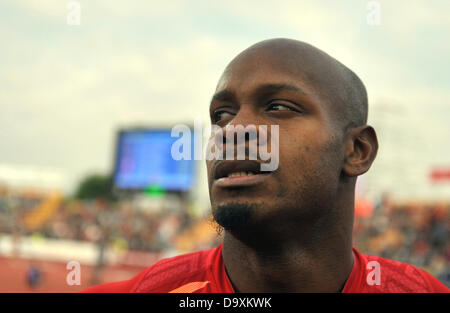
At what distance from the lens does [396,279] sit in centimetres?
210

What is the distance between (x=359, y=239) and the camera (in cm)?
1842

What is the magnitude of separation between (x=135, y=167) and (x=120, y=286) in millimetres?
10132

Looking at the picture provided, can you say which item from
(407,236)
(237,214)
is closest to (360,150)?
(237,214)

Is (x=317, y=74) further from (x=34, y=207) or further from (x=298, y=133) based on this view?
(x=34, y=207)

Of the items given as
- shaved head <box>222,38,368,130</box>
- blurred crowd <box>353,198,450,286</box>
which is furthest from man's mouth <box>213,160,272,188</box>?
blurred crowd <box>353,198,450,286</box>

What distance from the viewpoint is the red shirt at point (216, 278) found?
2006 millimetres

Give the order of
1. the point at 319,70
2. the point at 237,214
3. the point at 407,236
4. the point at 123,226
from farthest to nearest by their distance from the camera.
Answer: the point at 123,226 → the point at 407,236 → the point at 319,70 → the point at 237,214

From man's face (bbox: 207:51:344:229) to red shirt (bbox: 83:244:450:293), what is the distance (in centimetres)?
43

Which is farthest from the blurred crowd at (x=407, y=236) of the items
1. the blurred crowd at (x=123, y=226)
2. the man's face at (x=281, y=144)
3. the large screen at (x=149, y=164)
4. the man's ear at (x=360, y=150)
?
the man's face at (x=281, y=144)

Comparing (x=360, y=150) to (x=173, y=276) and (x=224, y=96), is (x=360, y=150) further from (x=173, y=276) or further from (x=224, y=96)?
(x=173, y=276)

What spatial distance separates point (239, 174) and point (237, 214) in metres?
0.15

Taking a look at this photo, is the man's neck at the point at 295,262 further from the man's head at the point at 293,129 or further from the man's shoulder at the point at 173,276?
the man's shoulder at the point at 173,276

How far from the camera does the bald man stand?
5.65 feet

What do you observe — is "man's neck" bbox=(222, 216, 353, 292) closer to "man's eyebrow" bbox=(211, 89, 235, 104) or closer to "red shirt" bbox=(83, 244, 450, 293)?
"red shirt" bbox=(83, 244, 450, 293)
